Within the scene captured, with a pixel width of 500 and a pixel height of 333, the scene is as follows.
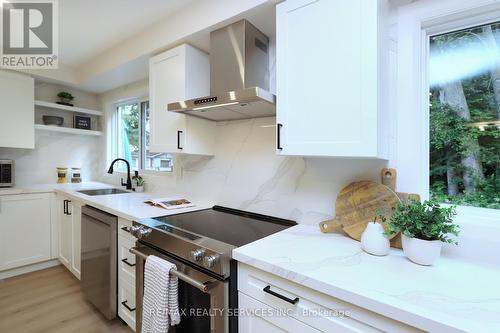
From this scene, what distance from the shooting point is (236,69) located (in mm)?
1521

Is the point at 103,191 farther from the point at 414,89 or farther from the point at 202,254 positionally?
the point at 414,89

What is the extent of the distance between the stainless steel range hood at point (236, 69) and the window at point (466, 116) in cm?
84

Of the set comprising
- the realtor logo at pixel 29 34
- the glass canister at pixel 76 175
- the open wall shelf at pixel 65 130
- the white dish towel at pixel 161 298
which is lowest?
the white dish towel at pixel 161 298

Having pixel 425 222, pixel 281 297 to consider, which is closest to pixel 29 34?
pixel 281 297

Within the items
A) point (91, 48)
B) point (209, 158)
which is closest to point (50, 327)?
point (209, 158)

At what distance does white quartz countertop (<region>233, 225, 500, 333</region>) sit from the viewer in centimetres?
65

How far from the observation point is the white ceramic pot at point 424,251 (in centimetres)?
94

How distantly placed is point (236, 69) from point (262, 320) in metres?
1.35

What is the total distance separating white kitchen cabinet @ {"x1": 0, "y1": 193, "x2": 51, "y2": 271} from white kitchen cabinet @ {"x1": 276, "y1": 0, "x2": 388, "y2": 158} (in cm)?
285

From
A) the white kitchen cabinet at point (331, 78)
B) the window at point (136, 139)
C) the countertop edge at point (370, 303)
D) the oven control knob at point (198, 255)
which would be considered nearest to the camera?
the countertop edge at point (370, 303)

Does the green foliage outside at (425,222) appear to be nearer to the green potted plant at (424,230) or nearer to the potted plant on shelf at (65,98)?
the green potted plant at (424,230)

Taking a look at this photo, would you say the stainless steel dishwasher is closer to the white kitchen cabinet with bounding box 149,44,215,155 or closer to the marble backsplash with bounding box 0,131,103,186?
the white kitchen cabinet with bounding box 149,44,215,155

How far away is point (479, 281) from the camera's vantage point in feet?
2.81

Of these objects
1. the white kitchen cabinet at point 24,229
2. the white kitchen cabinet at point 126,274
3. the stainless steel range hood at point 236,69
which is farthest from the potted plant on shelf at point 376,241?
the white kitchen cabinet at point 24,229
